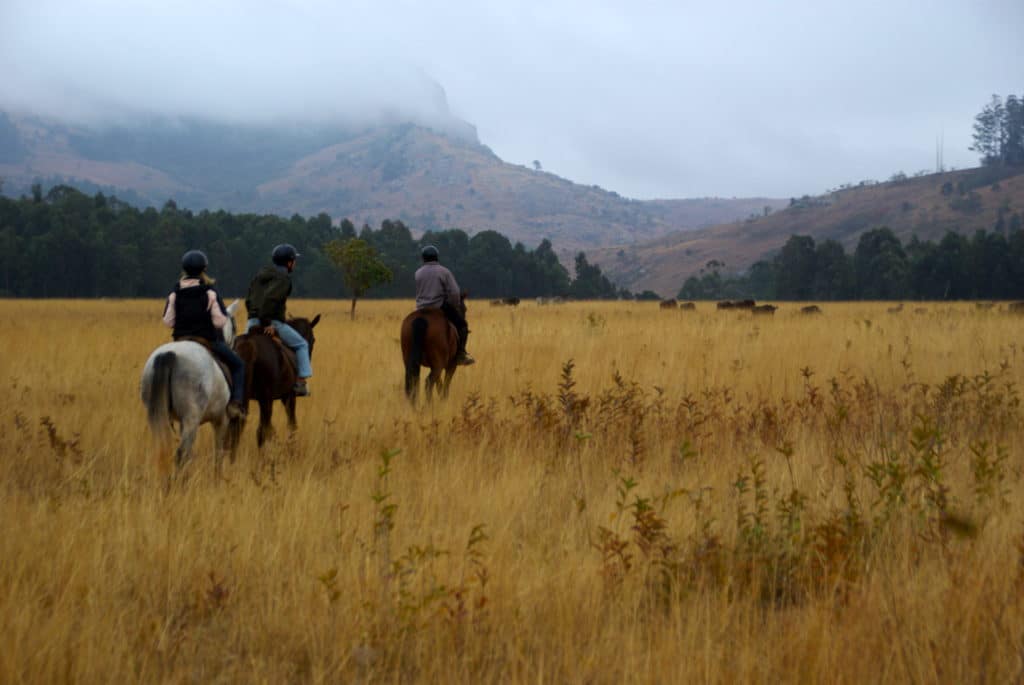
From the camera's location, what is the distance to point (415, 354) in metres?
10.7

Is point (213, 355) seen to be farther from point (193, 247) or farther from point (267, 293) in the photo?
point (193, 247)

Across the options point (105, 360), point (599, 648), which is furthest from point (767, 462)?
point (105, 360)

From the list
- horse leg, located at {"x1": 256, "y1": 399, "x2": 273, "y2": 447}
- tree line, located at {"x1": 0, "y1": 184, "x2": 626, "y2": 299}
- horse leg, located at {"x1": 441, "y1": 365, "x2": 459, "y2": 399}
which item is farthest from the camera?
tree line, located at {"x1": 0, "y1": 184, "x2": 626, "y2": 299}

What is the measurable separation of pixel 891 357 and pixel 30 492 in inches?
513

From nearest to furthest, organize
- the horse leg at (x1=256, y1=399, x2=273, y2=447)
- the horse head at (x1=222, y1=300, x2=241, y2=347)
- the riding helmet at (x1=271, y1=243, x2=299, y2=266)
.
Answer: the horse head at (x1=222, y1=300, x2=241, y2=347)
the horse leg at (x1=256, y1=399, x2=273, y2=447)
the riding helmet at (x1=271, y1=243, x2=299, y2=266)

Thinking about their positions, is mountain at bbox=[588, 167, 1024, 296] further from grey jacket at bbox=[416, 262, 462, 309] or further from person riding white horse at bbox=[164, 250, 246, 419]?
person riding white horse at bbox=[164, 250, 246, 419]

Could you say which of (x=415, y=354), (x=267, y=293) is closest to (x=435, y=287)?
(x=415, y=354)

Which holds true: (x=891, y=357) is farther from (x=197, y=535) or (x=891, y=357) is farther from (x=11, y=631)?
(x=11, y=631)

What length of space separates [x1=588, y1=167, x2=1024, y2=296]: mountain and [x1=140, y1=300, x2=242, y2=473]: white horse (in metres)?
151

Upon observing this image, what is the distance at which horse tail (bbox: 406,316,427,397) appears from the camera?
10.7 meters

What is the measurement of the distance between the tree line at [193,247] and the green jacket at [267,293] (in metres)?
51.6

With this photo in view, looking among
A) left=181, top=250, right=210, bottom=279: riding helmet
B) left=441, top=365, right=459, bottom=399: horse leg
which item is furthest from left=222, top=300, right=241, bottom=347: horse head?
left=441, top=365, right=459, bottom=399: horse leg

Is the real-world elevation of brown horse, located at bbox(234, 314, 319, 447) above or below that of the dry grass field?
above

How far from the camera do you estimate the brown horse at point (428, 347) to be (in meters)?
10.7
